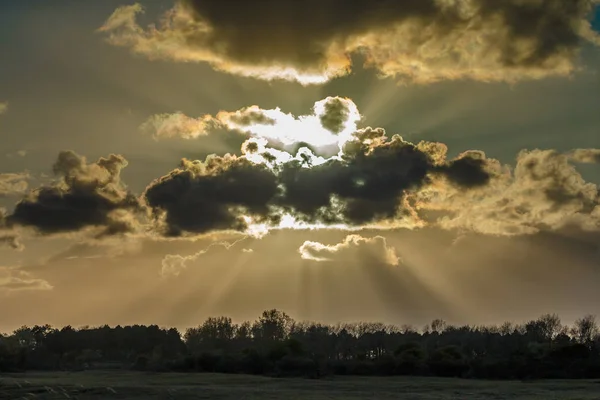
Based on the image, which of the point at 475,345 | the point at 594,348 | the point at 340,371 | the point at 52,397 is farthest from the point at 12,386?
the point at 475,345

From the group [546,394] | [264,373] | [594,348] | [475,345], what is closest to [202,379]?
[264,373]

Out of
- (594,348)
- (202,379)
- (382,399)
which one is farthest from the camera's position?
(594,348)

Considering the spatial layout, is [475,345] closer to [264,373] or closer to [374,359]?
[374,359]

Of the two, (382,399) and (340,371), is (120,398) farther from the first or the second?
(340,371)

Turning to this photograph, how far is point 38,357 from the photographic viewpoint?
587ft

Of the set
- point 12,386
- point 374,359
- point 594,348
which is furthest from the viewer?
point 374,359

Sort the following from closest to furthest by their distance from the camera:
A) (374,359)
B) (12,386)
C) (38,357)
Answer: (12,386)
(374,359)
(38,357)

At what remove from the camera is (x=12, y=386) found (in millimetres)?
96875

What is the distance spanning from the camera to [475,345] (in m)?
181

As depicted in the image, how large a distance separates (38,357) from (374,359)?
87657 millimetres

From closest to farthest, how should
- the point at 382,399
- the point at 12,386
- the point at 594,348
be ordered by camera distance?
the point at 382,399 < the point at 12,386 < the point at 594,348

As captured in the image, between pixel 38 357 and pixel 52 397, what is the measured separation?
101006 millimetres

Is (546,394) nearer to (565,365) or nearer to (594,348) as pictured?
(565,365)

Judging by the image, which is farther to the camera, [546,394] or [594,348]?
[594,348]
